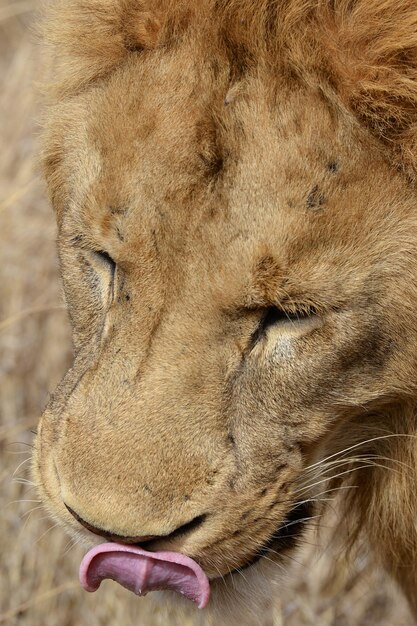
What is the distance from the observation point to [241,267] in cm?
214

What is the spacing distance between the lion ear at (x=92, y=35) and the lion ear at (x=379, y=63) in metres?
0.40

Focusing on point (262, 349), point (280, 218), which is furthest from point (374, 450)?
point (280, 218)

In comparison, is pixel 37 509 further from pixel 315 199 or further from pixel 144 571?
pixel 315 199

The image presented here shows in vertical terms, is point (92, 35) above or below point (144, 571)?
above

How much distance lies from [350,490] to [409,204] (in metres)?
0.87

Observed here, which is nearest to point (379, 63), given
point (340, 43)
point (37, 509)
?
point (340, 43)

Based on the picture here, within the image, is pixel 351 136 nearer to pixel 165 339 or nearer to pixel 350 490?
pixel 165 339

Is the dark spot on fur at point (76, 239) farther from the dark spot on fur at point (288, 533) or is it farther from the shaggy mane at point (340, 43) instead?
the dark spot on fur at point (288, 533)

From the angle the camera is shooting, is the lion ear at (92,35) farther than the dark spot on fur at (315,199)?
Yes

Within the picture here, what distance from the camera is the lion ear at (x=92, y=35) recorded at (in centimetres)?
237

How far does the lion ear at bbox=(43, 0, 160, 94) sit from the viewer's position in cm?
237

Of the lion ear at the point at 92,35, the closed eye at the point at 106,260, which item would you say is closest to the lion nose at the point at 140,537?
the closed eye at the point at 106,260

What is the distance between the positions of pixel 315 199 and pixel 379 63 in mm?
286

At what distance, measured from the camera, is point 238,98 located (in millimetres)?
2225
